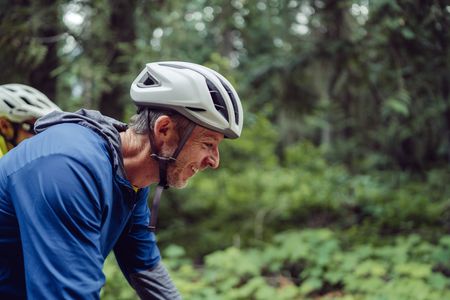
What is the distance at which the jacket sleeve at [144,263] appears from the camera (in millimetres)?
2346

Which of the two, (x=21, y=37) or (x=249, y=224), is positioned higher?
(x=21, y=37)

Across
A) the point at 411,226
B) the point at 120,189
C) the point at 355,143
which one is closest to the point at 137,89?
the point at 120,189

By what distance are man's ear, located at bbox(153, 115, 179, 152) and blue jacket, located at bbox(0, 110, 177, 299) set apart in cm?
22

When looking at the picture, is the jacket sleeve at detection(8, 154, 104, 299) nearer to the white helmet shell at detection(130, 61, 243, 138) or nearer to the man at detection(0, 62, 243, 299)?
the man at detection(0, 62, 243, 299)

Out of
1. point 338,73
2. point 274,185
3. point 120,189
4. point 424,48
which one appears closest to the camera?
point 120,189

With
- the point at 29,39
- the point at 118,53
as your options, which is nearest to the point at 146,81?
the point at 29,39

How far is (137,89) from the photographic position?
6.89ft

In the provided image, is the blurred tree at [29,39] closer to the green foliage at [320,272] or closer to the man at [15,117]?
the man at [15,117]

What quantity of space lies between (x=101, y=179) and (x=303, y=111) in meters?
7.13

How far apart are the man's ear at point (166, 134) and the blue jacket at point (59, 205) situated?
225 millimetres

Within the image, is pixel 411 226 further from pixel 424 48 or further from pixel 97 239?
pixel 97 239

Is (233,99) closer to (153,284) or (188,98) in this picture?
(188,98)

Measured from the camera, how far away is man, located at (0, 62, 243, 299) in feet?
4.90

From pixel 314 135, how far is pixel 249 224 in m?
16.7
